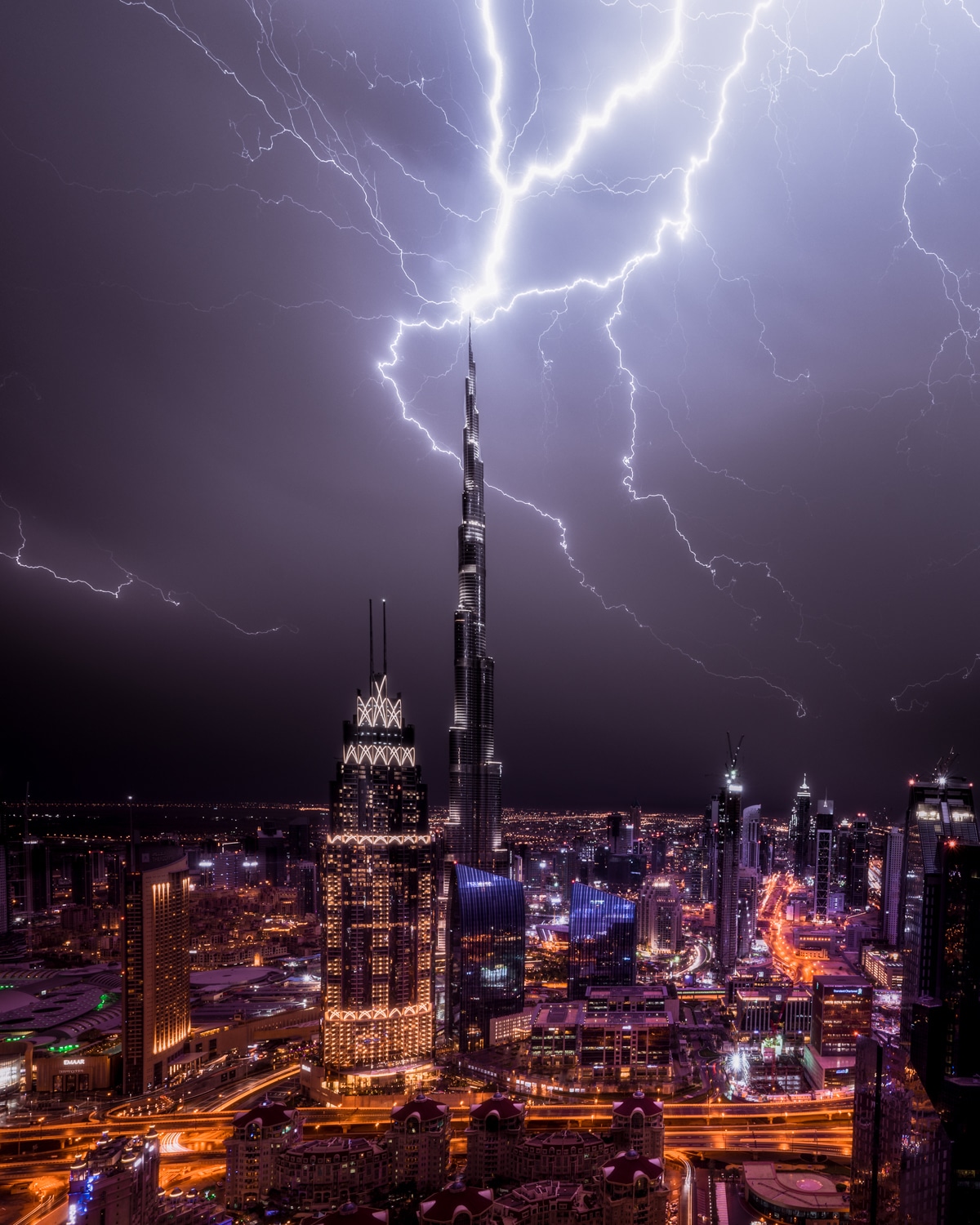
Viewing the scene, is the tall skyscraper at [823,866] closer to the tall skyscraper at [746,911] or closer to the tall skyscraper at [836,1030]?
the tall skyscraper at [746,911]

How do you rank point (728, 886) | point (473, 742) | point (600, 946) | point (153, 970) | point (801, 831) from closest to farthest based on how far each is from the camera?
1. point (153, 970)
2. point (600, 946)
3. point (728, 886)
4. point (473, 742)
5. point (801, 831)

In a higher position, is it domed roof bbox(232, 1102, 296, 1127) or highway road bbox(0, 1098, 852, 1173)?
domed roof bbox(232, 1102, 296, 1127)

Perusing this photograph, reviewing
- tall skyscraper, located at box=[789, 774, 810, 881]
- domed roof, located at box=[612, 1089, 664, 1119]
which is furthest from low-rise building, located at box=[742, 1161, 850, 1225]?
tall skyscraper, located at box=[789, 774, 810, 881]

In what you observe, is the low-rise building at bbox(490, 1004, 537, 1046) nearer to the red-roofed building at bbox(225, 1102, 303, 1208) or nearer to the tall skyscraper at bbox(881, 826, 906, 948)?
the red-roofed building at bbox(225, 1102, 303, 1208)

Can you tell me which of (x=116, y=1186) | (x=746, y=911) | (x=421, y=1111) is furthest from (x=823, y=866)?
(x=116, y=1186)

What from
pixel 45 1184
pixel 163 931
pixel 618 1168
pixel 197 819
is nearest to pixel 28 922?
pixel 163 931

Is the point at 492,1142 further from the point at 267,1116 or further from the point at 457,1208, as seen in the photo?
the point at 267,1116
